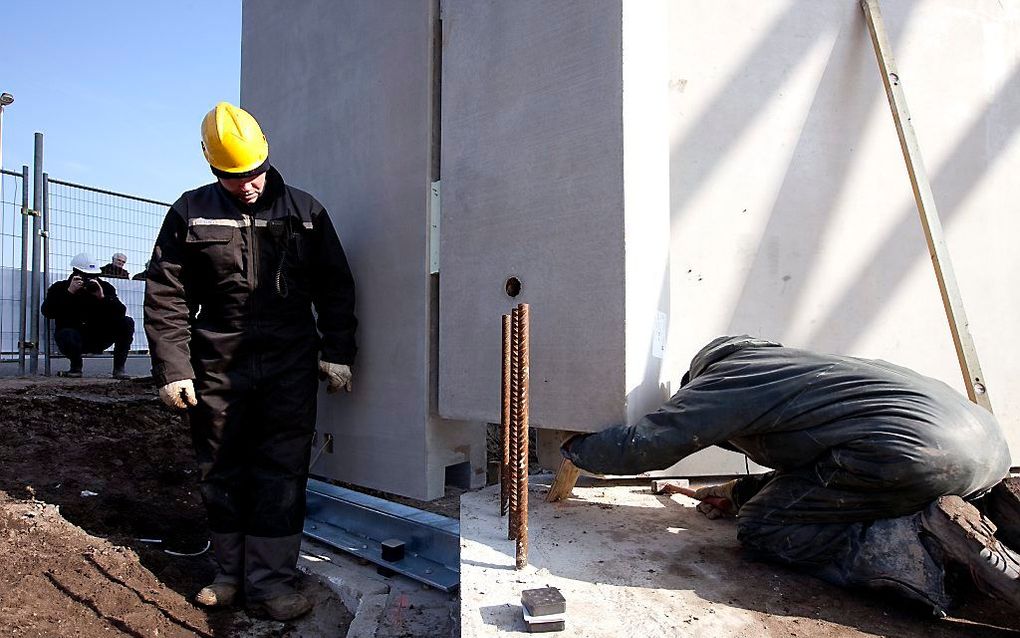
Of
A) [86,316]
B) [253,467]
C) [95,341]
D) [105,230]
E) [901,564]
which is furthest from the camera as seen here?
[105,230]

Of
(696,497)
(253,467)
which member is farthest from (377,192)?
(696,497)

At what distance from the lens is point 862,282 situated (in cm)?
310

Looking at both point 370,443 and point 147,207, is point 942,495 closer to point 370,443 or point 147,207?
point 370,443

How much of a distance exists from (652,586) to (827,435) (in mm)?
666

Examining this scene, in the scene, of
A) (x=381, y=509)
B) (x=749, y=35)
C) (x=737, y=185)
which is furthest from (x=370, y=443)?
(x=749, y=35)

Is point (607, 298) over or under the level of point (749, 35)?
under

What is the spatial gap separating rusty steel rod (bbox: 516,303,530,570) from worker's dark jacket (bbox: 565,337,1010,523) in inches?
13.5

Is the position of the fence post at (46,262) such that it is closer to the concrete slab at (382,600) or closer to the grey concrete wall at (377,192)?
the grey concrete wall at (377,192)

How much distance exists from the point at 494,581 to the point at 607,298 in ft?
3.43

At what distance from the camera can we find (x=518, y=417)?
208cm

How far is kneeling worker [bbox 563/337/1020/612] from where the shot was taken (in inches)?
71.9

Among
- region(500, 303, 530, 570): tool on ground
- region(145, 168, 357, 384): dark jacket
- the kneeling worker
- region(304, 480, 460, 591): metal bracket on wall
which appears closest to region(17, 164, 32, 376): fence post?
region(304, 480, 460, 591): metal bracket on wall

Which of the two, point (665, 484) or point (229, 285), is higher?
point (229, 285)

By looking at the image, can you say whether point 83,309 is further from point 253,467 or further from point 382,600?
point 382,600
